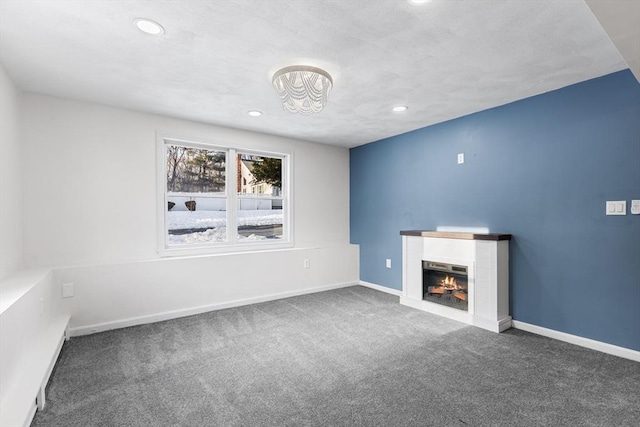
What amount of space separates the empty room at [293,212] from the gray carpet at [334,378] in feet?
0.07

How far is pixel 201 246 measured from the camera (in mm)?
4105

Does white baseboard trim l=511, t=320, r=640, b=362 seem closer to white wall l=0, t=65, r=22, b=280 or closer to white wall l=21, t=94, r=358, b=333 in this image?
white wall l=21, t=94, r=358, b=333

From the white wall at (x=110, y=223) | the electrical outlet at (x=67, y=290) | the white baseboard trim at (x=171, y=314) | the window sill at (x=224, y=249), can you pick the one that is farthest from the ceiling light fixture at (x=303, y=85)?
the electrical outlet at (x=67, y=290)

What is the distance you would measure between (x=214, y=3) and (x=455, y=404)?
2818 mm

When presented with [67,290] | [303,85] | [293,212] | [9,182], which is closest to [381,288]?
[293,212]

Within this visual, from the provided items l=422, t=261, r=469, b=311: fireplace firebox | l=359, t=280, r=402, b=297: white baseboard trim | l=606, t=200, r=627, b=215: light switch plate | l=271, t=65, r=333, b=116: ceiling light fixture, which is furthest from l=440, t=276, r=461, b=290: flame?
l=271, t=65, r=333, b=116: ceiling light fixture

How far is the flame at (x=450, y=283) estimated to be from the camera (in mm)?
3725

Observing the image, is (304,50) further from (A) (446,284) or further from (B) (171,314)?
(B) (171,314)

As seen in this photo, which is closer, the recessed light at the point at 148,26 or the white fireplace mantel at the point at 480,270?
the recessed light at the point at 148,26

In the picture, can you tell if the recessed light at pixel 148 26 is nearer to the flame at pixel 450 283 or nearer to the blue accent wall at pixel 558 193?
the blue accent wall at pixel 558 193

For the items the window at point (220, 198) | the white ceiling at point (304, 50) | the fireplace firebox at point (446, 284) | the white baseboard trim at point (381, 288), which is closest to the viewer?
the white ceiling at point (304, 50)

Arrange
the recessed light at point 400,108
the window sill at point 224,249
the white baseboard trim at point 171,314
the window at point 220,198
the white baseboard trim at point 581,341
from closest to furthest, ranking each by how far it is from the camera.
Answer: the white baseboard trim at point 581,341, the white baseboard trim at point 171,314, the recessed light at point 400,108, the window sill at point 224,249, the window at point 220,198

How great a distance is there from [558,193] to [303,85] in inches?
104

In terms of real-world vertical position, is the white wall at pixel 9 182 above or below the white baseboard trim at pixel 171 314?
above
